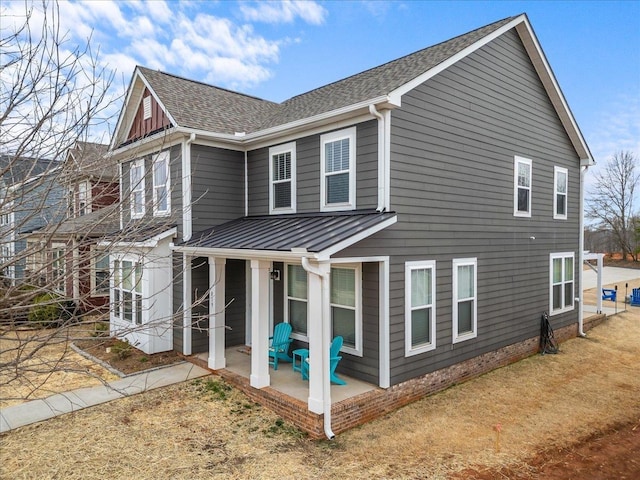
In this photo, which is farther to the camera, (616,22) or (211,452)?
(616,22)

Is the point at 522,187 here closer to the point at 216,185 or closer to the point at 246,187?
the point at 246,187

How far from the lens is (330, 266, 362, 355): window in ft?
26.3

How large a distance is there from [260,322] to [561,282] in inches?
376

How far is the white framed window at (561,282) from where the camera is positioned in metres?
12.1

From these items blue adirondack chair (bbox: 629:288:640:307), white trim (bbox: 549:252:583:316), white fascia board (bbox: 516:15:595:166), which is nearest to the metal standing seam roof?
white fascia board (bbox: 516:15:595:166)

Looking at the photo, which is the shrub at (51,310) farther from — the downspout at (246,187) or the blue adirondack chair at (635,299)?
the blue adirondack chair at (635,299)

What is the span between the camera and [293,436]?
658 cm

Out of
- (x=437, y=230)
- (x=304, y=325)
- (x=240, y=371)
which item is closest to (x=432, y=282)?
(x=437, y=230)

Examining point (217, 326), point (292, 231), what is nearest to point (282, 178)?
point (292, 231)

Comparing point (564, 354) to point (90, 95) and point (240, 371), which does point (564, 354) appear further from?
point (90, 95)

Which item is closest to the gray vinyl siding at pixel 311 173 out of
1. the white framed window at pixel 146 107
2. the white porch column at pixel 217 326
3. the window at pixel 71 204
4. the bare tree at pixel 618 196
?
the white porch column at pixel 217 326

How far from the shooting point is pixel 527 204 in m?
11.2

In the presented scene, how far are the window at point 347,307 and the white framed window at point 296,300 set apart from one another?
1.03 m

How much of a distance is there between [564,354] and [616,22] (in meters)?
14.1
